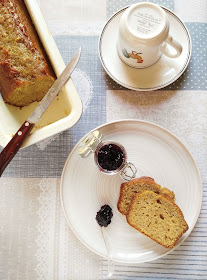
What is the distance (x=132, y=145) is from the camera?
162 cm

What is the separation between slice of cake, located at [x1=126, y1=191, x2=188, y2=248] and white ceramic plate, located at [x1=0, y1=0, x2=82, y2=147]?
0.41 meters

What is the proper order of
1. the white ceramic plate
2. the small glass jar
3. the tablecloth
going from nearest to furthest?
the white ceramic plate
the small glass jar
the tablecloth

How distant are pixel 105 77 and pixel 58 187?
49cm

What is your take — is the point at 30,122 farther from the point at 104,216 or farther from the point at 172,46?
the point at 172,46

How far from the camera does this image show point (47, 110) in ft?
5.20

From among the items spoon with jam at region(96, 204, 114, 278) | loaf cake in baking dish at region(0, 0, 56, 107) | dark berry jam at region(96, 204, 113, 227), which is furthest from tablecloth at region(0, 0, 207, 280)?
loaf cake in baking dish at region(0, 0, 56, 107)

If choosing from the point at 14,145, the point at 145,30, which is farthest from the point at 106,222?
the point at 145,30

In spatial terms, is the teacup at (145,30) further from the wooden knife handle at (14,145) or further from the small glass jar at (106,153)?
the wooden knife handle at (14,145)

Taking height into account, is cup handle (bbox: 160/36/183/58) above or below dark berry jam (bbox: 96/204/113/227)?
above

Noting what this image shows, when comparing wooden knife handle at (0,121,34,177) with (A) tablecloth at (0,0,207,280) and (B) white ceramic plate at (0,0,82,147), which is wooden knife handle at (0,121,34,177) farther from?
(A) tablecloth at (0,0,207,280)

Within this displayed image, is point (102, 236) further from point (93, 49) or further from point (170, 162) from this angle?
point (93, 49)

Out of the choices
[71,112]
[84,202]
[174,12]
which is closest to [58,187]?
[84,202]

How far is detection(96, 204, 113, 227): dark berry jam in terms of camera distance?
156 centimetres

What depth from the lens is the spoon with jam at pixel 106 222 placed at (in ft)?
5.13
